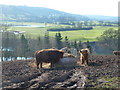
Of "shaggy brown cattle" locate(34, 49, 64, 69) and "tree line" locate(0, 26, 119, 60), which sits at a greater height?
"shaggy brown cattle" locate(34, 49, 64, 69)

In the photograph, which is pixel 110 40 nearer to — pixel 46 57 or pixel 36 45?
pixel 36 45

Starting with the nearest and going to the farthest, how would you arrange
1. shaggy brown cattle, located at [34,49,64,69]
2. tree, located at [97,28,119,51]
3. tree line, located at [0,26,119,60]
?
1. shaggy brown cattle, located at [34,49,64,69]
2. tree line, located at [0,26,119,60]
3. tree, located at [97,28,119,51]

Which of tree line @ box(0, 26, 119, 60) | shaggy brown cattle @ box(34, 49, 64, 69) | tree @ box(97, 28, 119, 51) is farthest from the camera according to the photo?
tree @ box(97, 28, 119, 51)

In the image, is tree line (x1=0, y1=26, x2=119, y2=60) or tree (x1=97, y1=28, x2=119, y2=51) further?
tree (x1=97, y1=28, x2=119, y2=51)

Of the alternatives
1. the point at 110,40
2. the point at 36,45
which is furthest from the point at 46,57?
the point at 110,40

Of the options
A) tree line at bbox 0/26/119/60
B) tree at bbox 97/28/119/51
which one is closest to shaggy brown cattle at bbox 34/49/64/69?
tree line at bbox 0/26/119/60

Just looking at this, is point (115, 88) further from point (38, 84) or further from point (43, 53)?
point (43, 53)

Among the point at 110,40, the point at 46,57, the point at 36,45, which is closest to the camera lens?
the point at 46,57

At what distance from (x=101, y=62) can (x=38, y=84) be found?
289 inches

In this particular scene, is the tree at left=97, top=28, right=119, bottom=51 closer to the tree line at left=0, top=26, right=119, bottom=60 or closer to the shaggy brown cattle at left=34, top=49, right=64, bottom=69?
the tree line at left=0, top=26, right=119, bottom=60

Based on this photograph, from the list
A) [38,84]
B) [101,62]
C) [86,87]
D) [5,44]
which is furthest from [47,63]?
[5,44]

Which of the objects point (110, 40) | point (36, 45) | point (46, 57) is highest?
point (46, 57)

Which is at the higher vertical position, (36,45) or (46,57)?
(46,57)

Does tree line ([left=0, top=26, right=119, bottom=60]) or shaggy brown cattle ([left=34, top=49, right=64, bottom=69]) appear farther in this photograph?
tree line ([left=0, top=26, right=119, bottom=60])
